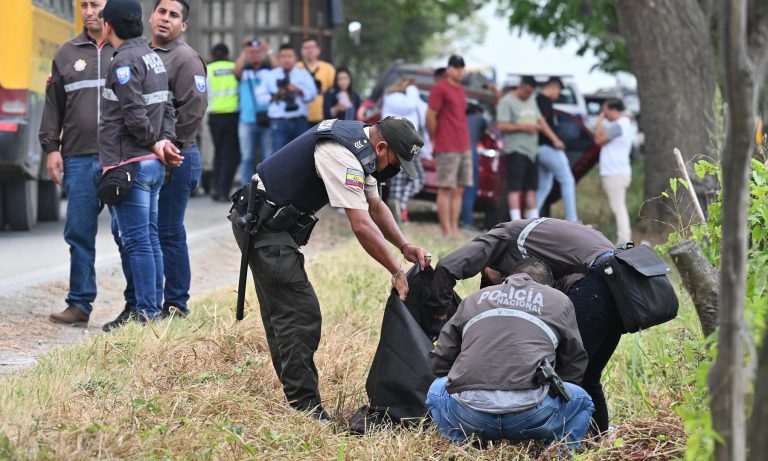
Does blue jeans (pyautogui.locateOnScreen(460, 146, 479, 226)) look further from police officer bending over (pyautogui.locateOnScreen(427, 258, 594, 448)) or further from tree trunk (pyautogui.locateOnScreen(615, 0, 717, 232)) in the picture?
police officer bending over (pyautogui.locateOnScreen(427, 258, 594, 448))

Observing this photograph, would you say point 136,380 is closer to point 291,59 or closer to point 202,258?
point 202,258

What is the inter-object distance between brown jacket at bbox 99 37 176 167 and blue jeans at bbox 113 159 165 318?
140 mm

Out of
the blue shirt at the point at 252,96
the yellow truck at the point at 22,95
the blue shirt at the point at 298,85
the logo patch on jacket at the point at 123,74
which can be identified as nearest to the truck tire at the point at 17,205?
the yellow truck at the point at 22,95

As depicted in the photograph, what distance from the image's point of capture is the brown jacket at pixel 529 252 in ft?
20.2

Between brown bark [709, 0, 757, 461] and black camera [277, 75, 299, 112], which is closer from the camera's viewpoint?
brown bark [709, 0, 757, 461]

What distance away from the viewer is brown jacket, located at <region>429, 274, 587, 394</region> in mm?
5406

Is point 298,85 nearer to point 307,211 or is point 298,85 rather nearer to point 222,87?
point 222,87

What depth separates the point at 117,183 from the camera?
7270 mm

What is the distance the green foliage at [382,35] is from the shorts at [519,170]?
21.3 m

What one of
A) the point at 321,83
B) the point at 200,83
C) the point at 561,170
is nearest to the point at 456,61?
the point at 561,170

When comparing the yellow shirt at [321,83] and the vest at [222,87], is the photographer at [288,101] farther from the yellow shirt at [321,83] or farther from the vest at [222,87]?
the vest at [222,87]

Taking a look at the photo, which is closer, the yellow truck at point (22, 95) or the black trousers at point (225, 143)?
the yellow truck at point (22, 95)

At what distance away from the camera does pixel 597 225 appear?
1659 centimetres

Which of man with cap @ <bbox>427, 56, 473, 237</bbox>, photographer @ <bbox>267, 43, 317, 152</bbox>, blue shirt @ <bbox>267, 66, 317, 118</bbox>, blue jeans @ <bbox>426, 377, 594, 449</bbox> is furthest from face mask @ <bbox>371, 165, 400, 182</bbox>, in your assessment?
blue shirt @ <bbox>267, 66, 317, 118</bbox>
